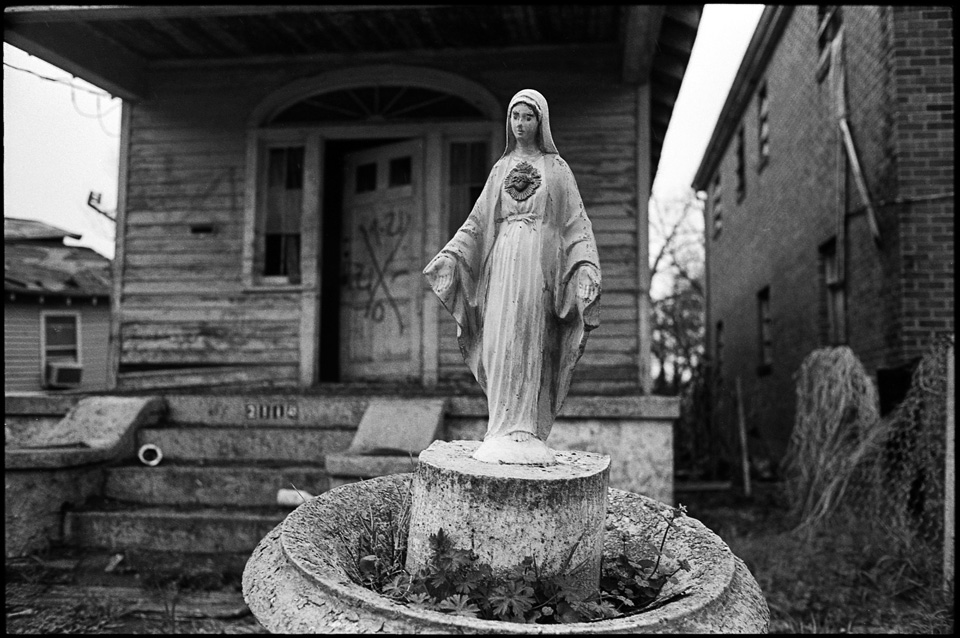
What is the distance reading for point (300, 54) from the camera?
750cm

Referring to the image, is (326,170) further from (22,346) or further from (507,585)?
(22,346)

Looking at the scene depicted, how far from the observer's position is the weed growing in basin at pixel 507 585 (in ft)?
6.98

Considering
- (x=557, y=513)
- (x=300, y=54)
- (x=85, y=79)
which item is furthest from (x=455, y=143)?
(x=557, y=513)

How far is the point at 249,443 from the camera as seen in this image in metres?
5.89

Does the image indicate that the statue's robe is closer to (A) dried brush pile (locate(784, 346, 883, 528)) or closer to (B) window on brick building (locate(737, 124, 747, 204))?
(A) dried brush pile (locate(784, 346, 883, 528))

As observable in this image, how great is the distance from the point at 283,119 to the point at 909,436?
6.68m

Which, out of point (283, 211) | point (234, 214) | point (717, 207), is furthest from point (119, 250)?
point (717, 207)

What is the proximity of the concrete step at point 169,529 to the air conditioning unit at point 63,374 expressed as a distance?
14435mm

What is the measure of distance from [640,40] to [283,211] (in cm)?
402

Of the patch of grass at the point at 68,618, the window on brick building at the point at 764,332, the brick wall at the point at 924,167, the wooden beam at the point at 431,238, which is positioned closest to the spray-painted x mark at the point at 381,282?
the wooden beam at the point at 431,238

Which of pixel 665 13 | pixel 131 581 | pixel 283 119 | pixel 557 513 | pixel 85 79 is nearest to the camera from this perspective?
pixel 557 513

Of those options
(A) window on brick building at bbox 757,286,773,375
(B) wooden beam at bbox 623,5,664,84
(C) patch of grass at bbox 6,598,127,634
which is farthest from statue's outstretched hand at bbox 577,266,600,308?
(A) window on brick building at bbox 757,286,773,375

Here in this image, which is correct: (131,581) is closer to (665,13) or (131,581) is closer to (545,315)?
(545,315)

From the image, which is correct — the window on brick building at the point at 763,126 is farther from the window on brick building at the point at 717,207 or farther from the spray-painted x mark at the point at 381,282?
the spray-painted x mark at the point at 381,282
